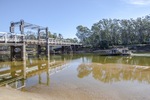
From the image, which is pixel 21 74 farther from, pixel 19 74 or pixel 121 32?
pixel 121 32

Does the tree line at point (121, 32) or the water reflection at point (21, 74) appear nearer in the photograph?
the water reflection at point (21, 74)

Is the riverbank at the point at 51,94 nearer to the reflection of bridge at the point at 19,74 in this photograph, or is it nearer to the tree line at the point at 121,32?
the reflection of bridge at the point at 19,74

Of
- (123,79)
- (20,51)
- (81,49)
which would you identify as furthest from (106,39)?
(123,79)

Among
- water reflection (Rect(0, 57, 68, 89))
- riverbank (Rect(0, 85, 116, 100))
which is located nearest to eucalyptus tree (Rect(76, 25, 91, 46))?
water reflection (Rect(0, 57, 68, 89))

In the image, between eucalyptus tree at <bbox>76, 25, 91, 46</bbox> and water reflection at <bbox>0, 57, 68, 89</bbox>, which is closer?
water reflection at <bbox>0, 57, 68, 89</bbox>

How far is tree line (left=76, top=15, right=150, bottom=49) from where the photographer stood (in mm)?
76244

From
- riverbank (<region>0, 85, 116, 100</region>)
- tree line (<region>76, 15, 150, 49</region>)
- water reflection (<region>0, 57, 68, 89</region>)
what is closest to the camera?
riverbank (<region>0, 85, 116, 100</region>)

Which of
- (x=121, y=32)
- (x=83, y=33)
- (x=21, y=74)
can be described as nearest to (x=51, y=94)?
(x=21, y=74)

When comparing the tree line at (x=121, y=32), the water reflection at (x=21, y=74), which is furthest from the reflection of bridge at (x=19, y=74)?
the tree line at (x=121, y=32)

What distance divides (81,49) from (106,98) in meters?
65.9

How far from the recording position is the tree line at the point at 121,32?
250 feet

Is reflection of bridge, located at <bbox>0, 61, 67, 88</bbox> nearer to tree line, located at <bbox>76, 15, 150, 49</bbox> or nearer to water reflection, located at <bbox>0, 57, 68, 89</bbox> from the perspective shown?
water reflection, located at <bbox>0, 57, 68, 89</bbox>

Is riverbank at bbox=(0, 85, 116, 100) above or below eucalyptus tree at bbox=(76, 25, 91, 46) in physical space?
below

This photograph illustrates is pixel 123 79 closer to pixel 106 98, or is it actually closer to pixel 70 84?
pixel 70 84
